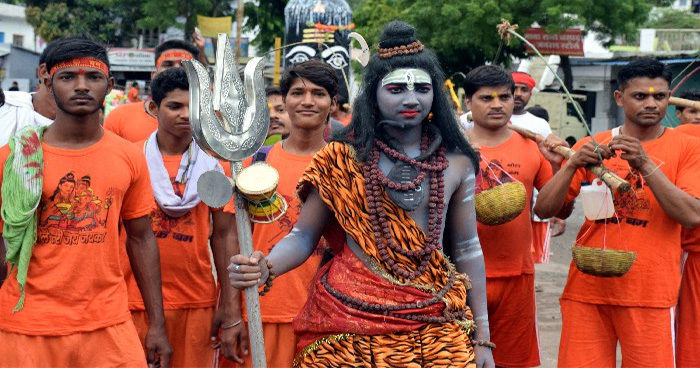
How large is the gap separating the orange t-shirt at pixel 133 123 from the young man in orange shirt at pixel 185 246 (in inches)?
29.6

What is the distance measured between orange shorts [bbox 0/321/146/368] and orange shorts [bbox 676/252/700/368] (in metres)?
3.23

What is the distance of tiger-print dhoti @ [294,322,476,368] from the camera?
11.1 feet

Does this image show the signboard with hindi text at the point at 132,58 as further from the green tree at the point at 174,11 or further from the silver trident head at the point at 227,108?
the silver trident head at the point at 227,108

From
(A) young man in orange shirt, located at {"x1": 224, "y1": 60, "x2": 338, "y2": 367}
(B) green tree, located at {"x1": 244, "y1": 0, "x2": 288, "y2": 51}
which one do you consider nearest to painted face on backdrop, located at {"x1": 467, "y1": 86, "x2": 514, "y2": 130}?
(A) young man in orange shirt, located at {"x1": 224, "y1": 60, "x2": 338, "y2": 367}

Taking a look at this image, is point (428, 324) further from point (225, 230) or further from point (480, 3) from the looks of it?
point (480, 3)

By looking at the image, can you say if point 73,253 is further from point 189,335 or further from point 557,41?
point 557,41

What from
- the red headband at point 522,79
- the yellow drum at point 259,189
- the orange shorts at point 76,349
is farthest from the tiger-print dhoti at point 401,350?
the red headband at point 522,79

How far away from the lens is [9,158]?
3852mm

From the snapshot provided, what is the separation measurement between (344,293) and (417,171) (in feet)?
1.81

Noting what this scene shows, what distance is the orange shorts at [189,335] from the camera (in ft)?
16.1

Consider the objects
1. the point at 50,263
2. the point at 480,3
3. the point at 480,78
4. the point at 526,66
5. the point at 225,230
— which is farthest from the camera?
the point at 526,66

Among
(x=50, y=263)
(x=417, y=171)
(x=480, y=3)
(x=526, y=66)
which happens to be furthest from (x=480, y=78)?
(x=526, y=66)

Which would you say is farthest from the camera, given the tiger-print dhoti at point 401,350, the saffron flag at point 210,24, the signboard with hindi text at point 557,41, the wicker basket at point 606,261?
the saffron flag at point 210,24

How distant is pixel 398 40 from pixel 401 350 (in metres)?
1.21
